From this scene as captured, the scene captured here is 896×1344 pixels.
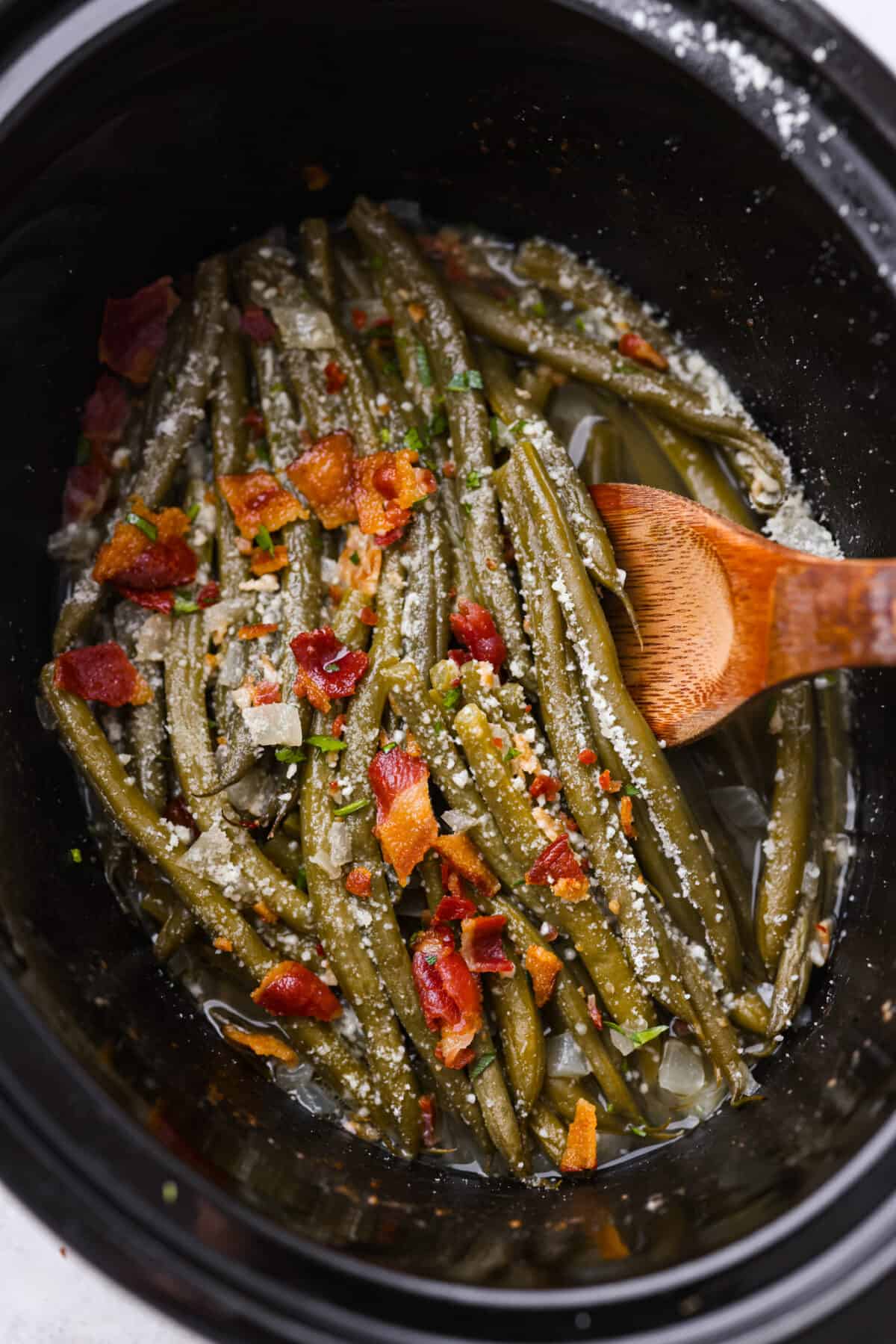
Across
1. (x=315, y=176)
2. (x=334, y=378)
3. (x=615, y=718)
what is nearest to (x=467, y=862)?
(x=615, y=718)

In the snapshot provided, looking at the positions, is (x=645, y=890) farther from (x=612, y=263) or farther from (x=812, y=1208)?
(x=612, y=263)

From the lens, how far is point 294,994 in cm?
262

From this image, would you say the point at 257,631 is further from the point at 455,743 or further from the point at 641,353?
the point at 641,353

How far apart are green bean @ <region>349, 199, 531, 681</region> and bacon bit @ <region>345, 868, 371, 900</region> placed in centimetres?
64

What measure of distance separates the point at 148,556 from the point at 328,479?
52 centimetres

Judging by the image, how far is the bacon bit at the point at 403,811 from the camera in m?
2.57

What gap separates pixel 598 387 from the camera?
9.87ft

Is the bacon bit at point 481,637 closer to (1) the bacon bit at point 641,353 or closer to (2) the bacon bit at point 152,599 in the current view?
(2) the bacon bit at point 152,599

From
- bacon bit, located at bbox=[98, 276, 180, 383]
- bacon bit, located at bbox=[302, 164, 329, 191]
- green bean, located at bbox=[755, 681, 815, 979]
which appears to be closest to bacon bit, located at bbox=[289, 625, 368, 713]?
bacon bit, located at bbox=[98, 276, 180, 383]

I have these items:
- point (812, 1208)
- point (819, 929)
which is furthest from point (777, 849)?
point (812, 1208)

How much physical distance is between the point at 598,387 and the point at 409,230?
30.1 inches

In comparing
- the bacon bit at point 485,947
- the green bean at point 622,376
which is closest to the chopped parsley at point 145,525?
the green bean at point 622,376

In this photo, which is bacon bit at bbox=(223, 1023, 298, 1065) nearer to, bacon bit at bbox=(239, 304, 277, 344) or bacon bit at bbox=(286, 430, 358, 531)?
bacon bit at bbox=(286, 430, 358, 531)

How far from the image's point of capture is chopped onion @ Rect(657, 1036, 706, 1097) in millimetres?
2730
